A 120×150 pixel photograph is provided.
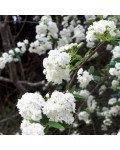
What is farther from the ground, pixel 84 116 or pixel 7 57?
pixel 7 57

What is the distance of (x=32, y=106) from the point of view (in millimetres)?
1482

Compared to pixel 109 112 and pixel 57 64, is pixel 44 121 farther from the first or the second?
pixel 109 112

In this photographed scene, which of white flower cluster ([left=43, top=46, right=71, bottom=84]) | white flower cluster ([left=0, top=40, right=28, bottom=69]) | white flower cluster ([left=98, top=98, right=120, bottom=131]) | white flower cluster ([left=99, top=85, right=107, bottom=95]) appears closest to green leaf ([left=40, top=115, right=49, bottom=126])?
white flower cluster ([left=43, top=46, right=71, bottom=84])

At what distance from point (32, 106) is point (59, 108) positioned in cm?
11

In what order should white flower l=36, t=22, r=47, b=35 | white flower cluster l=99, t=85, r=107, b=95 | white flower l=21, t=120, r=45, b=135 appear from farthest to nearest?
1. white flower cluster l=99, t=85, r=107, b=95
2. white flower l=36, t=22, r=47, b=35
3. white flower l=21, t=120, r=45, b=135

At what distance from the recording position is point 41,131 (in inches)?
56.9

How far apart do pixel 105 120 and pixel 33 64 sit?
8.05 ft

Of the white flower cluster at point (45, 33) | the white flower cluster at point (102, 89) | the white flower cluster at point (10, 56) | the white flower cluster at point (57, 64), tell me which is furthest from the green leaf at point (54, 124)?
the white flower cluster at point (102, 89)

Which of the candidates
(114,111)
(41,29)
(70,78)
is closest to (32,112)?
(70,78)

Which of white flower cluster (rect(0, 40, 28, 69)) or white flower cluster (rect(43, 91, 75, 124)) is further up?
white flower cluster (rect(0, 40, 28, 69))

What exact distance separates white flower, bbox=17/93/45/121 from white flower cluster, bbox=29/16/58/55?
5.58 ft

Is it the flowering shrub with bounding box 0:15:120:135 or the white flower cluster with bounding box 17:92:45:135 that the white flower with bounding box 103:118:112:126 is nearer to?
the flowering shrub with bounding box 0:15:120:135

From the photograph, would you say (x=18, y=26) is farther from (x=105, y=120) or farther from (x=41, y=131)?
(x=41, y=131)

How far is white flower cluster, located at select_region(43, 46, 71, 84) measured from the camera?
1.64 m
